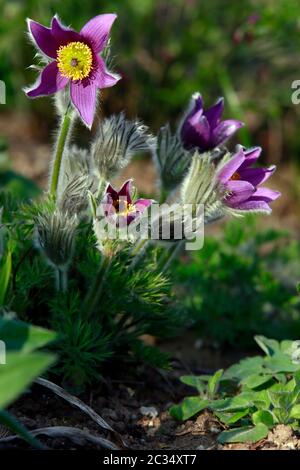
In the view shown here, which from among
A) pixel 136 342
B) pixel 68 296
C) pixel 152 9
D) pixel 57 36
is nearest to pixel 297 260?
pixel 136 342

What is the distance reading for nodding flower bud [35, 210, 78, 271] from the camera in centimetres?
190

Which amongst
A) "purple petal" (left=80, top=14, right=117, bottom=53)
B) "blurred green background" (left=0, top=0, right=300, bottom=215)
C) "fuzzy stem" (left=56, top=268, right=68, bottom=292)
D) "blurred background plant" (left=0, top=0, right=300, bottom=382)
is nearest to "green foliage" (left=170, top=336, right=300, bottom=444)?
"fuzzy stem" (left=56, top=268, right=68, bottom=292)

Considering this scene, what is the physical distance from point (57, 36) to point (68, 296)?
638 millimetres

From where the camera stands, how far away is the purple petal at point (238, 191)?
189cm

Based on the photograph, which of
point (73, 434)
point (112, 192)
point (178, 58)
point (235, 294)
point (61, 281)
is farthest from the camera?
point (178, 58)

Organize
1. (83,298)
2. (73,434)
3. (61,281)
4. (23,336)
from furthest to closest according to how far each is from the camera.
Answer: (83,298), (61,281), (73,434), (23,336)

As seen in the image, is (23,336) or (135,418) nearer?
(23,336)

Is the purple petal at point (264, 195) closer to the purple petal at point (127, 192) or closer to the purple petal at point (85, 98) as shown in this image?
the purple petal at point (127, 192)

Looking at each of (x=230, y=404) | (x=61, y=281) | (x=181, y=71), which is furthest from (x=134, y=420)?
(x=181, y=71)

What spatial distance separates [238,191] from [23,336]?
0.64 metres

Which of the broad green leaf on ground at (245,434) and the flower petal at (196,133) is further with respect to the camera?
the flower petal at (196,133)

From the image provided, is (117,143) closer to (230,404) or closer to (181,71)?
(230,404)

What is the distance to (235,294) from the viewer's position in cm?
273

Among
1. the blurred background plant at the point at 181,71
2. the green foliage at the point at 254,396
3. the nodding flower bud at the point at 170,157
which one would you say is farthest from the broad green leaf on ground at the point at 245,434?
the blurred background plant at the point at 181,71
